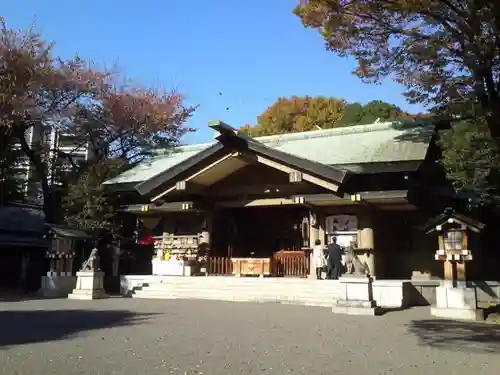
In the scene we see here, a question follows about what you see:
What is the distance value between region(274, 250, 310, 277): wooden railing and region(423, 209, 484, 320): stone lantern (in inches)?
244

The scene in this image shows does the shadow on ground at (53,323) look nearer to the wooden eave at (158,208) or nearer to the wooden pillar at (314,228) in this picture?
the wooden eave at (158,208)

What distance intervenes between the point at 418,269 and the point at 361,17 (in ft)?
33.7

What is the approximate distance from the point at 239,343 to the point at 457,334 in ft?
13.6

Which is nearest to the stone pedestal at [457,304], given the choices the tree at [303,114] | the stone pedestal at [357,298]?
the stone pedestal at [357,298]

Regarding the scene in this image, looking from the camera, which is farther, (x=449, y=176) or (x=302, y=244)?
(x=302, y=244)

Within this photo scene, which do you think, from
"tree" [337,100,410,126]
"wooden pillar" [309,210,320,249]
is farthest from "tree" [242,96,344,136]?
"wooden pillar" [309,210,320,249]

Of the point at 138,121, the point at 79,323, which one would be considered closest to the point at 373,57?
the point at 79,323

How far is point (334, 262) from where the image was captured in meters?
16.5

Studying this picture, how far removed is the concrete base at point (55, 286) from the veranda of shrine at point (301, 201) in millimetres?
3528

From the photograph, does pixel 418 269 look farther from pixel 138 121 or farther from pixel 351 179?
pixel 138 121

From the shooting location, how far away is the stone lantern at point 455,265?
12.1m

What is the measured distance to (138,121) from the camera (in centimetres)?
2705

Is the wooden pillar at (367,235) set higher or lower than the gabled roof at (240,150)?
lower

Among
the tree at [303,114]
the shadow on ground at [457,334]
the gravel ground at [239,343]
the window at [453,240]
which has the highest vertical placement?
the tree at [303,114]
